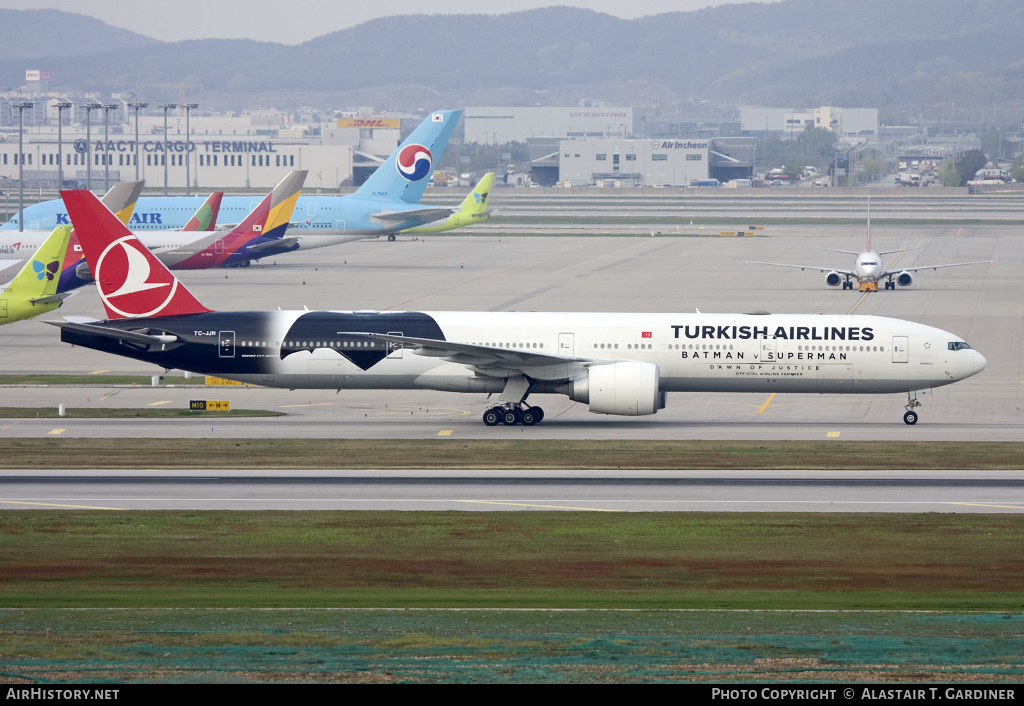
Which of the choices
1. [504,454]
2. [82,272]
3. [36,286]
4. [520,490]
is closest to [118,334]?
[504,454]

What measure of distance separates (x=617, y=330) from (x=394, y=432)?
8.49m

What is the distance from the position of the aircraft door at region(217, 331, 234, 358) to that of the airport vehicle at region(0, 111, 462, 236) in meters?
58.8

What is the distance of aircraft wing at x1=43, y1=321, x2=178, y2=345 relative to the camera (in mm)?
41000

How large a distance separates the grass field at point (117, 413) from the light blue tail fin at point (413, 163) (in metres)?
59.3

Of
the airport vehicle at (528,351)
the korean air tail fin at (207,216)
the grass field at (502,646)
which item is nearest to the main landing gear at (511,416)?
the airport vehicle at (528,351)

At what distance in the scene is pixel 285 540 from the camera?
25.7 metres

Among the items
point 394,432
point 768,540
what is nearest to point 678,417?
point 394,432

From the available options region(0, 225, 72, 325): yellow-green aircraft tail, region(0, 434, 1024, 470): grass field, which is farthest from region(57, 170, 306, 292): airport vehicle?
region(0, 434, 1024, 470): grass field

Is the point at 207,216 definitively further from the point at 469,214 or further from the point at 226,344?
the point at 226,344

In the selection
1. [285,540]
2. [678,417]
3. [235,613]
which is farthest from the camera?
[678,417]

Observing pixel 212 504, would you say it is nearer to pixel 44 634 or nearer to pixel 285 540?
pixel 285 540

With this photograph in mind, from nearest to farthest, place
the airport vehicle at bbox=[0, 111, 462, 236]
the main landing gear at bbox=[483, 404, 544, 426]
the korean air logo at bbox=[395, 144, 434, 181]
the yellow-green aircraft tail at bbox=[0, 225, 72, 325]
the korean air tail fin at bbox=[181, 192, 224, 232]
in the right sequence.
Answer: the main landing gear at bbox=[483, 404, 544, 426] → the yellow-green aircraft tail at bbox=[0, 225, 72, 325] → the korean air tail fin at bbox=[181, 192, 224, 232] → the airport vehicle at bbox=[0, 111, 462, 236] → the korean air logo at bbox=[395, 144, 434, 181]

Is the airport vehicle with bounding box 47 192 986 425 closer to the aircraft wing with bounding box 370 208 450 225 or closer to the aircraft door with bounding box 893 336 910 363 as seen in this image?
the aircraft door with bounding box 893 336 910 363

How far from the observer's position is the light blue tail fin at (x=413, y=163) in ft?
333
